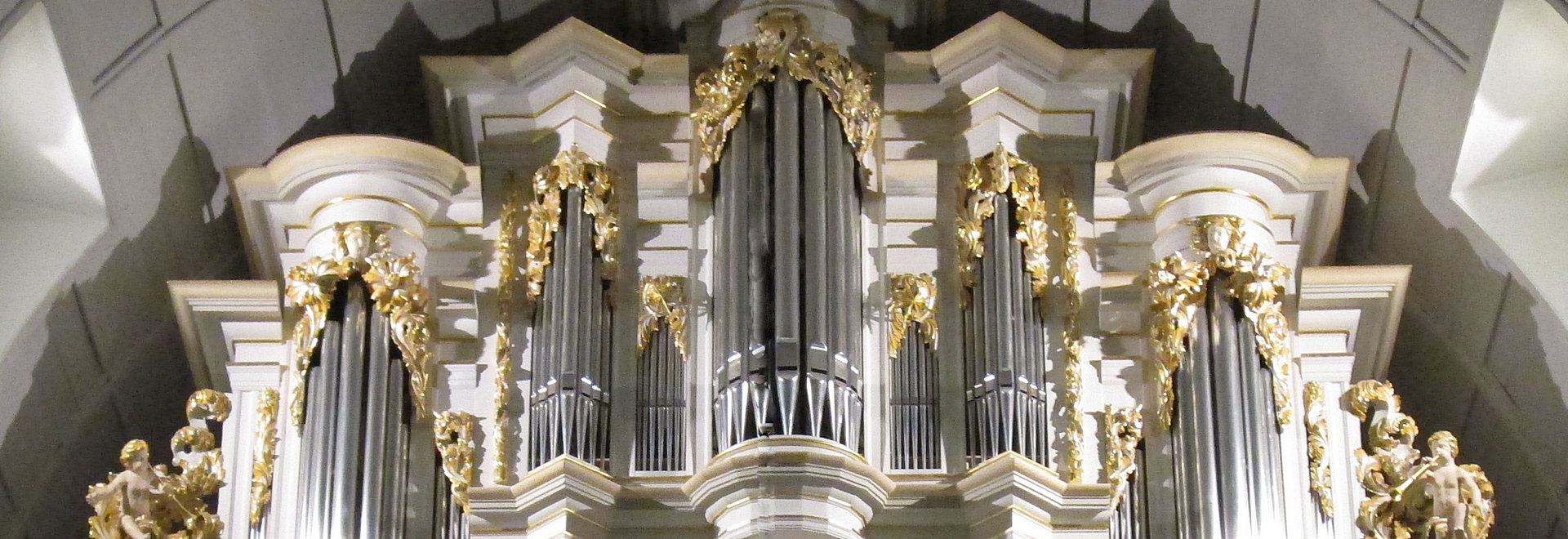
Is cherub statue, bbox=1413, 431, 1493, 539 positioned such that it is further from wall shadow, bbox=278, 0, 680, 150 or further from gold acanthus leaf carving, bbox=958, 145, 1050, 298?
wall shadow, bbox=278, 0, 680, 150

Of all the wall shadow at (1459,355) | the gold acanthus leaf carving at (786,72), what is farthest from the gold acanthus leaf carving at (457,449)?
the wall shadow at (1459,355)

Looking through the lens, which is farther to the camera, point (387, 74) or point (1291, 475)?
point (387, 74)

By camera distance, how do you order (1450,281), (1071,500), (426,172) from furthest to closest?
(1450,281) < (426,172) < (1071,500)

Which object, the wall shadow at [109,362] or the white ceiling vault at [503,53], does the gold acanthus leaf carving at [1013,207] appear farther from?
the wall shadow at [109,362]

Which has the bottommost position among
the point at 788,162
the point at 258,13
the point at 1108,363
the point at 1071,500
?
the point at 1071,500

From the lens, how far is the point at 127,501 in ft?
39.5

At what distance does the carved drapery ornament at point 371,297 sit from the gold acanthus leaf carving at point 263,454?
0.33 feet

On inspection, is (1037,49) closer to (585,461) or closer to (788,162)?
(788,162)

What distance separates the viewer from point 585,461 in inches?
458

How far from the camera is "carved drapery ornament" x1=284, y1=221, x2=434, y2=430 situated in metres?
12.1

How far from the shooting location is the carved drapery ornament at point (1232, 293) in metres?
12.0

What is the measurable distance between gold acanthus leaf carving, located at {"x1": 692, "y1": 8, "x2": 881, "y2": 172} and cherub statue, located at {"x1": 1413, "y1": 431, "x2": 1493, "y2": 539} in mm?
2847

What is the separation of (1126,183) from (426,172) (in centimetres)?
316

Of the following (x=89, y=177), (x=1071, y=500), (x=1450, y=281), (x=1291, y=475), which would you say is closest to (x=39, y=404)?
(x=89, y=177)
